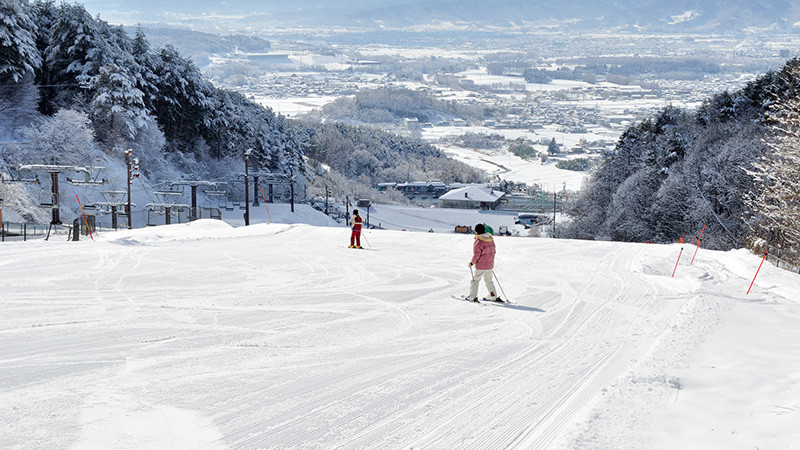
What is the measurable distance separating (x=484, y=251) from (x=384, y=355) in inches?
152

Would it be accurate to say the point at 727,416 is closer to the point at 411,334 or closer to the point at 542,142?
the point at 411,334

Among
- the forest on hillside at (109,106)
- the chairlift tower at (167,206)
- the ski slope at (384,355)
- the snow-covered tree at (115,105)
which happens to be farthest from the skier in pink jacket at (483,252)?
the snow-covered tree at (115,105)

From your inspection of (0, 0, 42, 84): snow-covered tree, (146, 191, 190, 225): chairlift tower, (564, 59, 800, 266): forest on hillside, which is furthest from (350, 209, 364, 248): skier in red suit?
(0, 0, 42, 84): snow-covered tree

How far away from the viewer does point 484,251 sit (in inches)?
475

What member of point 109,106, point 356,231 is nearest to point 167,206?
point 109,106

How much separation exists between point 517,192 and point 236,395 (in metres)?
90.1

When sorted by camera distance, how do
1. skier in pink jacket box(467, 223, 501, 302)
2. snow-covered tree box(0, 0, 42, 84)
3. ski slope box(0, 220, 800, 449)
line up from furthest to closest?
1. snow-covered tree box(0, 0, 42, 84)
2. skier in pink jacket box(467, 223, 501, 302)
3. ski slope box(0, 220, 800, 449)

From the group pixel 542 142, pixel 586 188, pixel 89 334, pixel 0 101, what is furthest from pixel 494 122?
pixel 89 334

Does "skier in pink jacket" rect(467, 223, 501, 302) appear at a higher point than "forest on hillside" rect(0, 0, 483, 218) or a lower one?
lower

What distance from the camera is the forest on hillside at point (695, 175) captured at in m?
37.7

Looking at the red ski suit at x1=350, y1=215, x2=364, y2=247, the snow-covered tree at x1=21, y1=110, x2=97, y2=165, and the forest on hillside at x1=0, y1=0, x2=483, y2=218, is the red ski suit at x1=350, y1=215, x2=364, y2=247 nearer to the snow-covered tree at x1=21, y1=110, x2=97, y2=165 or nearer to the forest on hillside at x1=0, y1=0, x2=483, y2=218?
the forest on hillside at x1=0, y1=0, x2=483, y2=218

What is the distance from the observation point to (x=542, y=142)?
13912 centimetres

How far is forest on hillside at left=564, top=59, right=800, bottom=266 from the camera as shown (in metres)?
37.7

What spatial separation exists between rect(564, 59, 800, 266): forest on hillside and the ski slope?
1913cm
